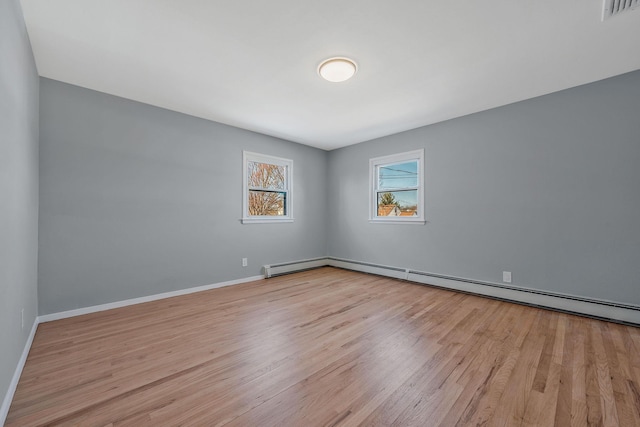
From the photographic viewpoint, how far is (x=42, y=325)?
8.57 feet

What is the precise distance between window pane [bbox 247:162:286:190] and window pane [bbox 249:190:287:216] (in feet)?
0.39

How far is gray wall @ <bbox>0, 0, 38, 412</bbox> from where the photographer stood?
4.93 ft

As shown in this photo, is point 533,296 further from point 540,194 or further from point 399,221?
point 399,221

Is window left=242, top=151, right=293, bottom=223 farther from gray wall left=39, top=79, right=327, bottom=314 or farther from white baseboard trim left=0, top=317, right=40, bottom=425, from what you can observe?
white baseboard trim left=0, top=317, right=40, bottom=425

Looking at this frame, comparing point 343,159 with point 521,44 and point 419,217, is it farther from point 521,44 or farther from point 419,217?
point 521,44

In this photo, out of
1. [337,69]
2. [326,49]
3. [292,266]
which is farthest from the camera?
[292,266]

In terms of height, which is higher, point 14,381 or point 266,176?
point 266,176

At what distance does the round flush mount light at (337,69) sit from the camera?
2.44 m

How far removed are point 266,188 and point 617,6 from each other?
437 cm

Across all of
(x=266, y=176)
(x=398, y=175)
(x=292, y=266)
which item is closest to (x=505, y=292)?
(x=398, y=175)

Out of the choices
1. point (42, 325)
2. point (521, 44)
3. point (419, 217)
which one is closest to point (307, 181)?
point (419, 217)

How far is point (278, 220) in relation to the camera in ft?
16.0

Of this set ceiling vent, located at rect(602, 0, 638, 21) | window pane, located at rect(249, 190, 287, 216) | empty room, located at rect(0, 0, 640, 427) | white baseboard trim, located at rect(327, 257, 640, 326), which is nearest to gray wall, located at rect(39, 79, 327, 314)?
empty room, located at rect(0, 0, 640, 427)

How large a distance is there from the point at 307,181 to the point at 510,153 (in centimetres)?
341
